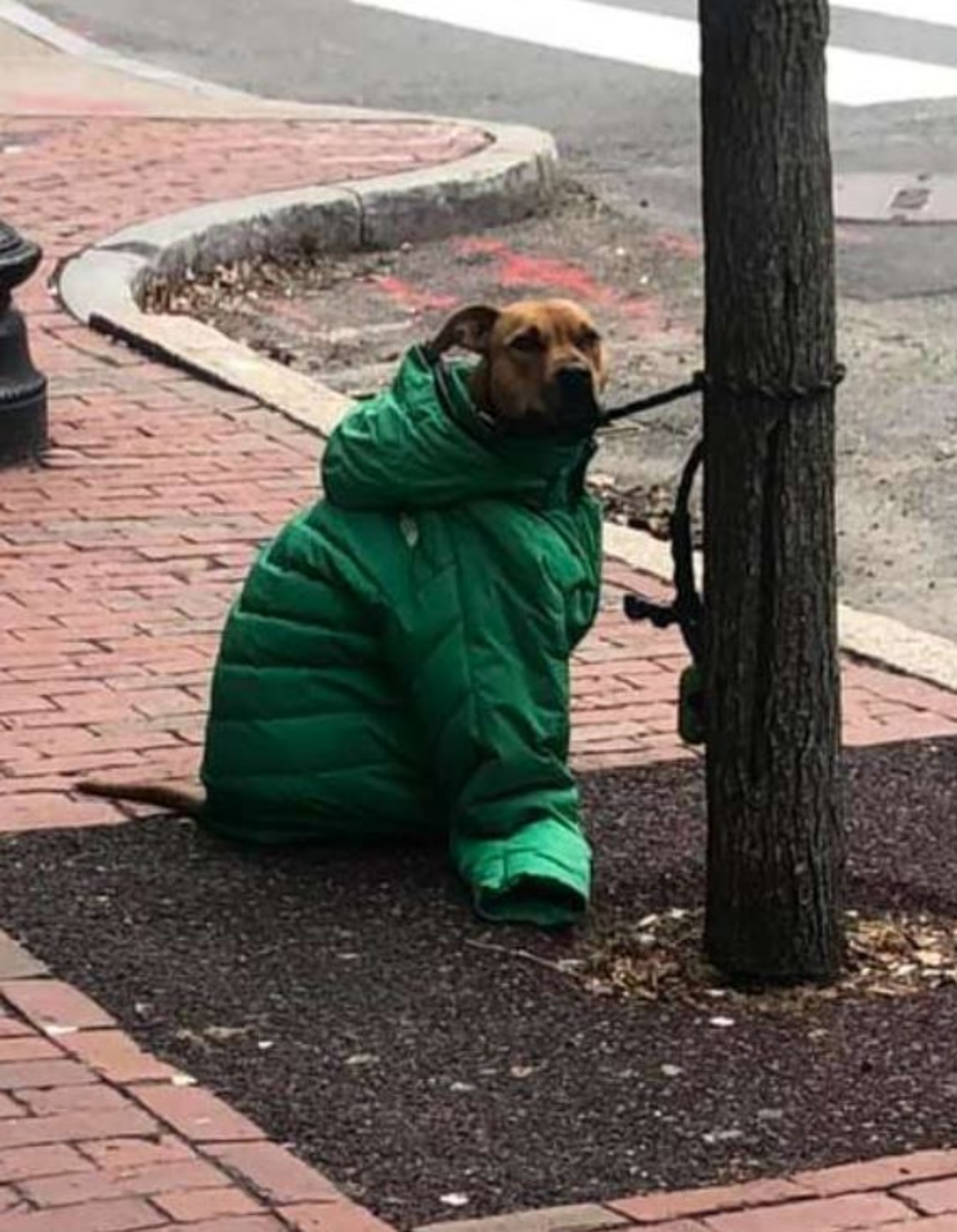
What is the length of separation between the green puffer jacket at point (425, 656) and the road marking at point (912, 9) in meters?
12.4

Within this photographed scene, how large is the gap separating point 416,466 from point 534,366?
10.4 inches

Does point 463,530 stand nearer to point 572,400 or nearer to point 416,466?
point 416,466

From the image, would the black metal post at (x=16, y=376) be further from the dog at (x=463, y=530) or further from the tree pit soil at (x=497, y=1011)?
the dog at (x=463, y=530)

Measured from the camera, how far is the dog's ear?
5.76 metres

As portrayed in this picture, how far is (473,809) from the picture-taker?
19.0 ft

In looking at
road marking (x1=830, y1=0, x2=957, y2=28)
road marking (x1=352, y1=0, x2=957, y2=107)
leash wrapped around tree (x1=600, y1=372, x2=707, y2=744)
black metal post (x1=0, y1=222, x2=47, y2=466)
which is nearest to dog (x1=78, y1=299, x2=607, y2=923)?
leash wrapped around tree (x1=600, y1=372, x2=707, y2=744)

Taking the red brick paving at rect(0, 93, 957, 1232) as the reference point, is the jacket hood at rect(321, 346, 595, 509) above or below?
above

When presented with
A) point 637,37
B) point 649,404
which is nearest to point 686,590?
point 649,404

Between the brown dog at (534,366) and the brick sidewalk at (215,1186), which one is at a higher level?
the brown dog at (534,366)

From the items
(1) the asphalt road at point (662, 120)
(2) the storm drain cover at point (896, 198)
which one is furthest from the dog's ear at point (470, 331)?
(2) the storm drain cover at point (896, 198)

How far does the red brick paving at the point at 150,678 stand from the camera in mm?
4488

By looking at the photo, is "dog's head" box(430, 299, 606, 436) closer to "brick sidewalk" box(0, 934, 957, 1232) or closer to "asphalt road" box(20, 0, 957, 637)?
"brick sidewalk" box(0, 934, 957, 1232)

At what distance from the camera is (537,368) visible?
568 centimetres

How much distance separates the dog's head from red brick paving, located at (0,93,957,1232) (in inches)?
41.9
